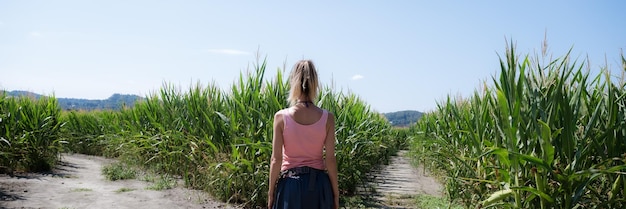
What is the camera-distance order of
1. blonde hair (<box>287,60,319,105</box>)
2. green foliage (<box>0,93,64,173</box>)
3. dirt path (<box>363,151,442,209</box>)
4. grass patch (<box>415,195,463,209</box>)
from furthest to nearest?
green foliage (<box>0,93,64,173</box>), dirt path (<box>363,151,442,209</box>), grass patch (<box>415,195,463,209</box>), blonde hair (<box>287,60,319,105</box>)

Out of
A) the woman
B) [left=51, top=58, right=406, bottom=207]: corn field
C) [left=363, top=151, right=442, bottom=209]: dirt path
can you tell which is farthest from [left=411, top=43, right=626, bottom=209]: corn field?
[left=363, top=151, right=442, bottom=209]: dirt path

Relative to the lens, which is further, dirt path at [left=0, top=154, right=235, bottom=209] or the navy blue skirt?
dirt path at [left=0, top=154, right=235, bottom=209]

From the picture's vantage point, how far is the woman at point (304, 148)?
2.85 metres

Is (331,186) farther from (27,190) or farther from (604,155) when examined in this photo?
(27,190)

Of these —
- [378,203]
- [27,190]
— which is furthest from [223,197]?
[27,190]

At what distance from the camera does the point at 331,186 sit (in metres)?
3.01

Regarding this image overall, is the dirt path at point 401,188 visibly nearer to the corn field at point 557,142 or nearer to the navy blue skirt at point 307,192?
the corn field at point 557,142

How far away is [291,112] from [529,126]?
205 cm

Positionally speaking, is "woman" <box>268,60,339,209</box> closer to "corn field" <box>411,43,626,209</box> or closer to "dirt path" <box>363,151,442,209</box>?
"corn field" <box>411,43,626,209</box>

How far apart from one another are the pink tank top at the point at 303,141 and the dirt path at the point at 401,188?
393 cm

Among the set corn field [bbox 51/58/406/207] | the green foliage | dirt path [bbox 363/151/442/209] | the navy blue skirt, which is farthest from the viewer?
the green foliage

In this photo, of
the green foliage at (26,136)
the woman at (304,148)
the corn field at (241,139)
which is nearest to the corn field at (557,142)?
the woman at (304,148)

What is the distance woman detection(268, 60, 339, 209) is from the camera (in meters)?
2.85

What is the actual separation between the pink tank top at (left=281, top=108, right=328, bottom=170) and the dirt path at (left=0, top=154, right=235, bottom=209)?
119 inches
